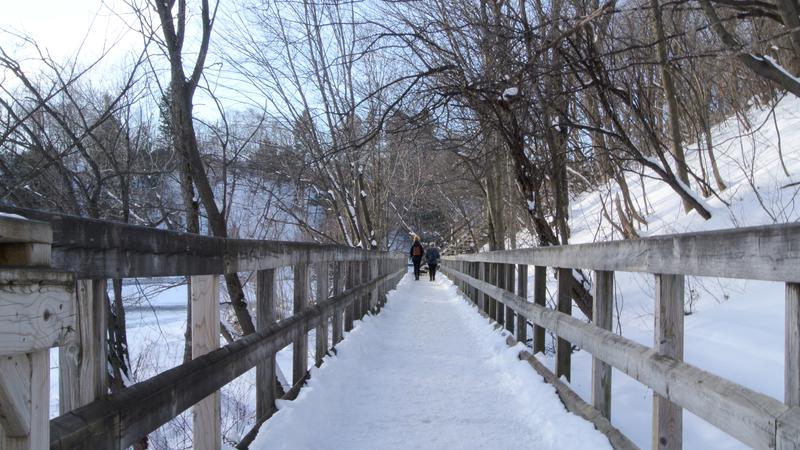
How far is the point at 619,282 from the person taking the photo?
12406mm

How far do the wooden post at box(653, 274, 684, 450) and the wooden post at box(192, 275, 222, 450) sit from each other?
6.56 feet

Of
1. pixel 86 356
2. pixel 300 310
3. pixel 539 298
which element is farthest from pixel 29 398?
pixel 539 298

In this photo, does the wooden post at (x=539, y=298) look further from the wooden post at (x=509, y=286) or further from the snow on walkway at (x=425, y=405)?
the wooden post at (x=509, y=286)

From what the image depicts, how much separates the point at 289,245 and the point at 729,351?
4078 mm

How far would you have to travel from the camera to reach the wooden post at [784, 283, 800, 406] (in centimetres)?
183

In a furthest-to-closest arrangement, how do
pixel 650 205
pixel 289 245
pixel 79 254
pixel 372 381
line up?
pixel 650 205
pixel 372 381
pixel 289 245
pixel 79 254

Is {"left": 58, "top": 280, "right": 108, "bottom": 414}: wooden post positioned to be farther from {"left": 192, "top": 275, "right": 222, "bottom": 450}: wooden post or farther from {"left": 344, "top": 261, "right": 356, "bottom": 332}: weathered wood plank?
{"left": 344, "top": 261, "right": 356, "bottom": 332}: weathered wood plank

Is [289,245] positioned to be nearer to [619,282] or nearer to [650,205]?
[619,282]

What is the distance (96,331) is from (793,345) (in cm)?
210

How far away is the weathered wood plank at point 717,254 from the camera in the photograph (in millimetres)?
1881

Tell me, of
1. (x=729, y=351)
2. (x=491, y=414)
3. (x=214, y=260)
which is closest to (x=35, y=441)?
(x=214, y=260)

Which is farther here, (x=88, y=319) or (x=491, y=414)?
(x=491, y=414)

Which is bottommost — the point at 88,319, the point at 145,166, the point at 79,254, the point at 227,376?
the point at 227,376

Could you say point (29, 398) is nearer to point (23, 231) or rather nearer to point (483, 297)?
point (23, 231)
